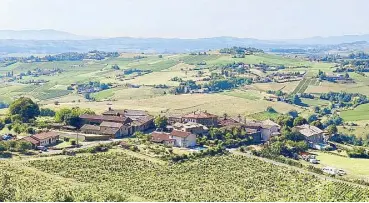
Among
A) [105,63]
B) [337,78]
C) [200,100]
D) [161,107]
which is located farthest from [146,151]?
[105,63]

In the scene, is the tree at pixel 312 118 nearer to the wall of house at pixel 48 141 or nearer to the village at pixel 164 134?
the village at pixel 164 134

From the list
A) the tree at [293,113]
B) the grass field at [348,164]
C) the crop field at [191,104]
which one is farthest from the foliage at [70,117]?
the tree at [293,113]

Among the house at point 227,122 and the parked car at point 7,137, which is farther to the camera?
the house at point 227,122

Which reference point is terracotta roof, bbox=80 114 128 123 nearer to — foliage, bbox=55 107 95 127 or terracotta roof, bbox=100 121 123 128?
foliage, bbox=55 107 95 127

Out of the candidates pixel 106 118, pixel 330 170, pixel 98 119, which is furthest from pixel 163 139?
pixel 330 170

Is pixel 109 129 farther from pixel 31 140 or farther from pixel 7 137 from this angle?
pixel 7 137

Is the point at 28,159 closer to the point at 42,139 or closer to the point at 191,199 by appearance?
the point at 42,139
